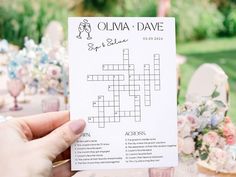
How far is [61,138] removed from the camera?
3.72 ft

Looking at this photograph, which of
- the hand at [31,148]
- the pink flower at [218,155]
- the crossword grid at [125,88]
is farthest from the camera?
the pink flower at [218,155]

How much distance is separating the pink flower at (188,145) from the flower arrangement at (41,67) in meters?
0.97

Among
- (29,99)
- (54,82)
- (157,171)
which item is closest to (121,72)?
(157,171)

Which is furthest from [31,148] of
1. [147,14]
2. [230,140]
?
[147,14]

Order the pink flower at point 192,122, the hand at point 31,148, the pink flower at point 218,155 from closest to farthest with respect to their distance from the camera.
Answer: the hand at point 31,148
the pink flower at point 218,155
the pink flower at point 192,122

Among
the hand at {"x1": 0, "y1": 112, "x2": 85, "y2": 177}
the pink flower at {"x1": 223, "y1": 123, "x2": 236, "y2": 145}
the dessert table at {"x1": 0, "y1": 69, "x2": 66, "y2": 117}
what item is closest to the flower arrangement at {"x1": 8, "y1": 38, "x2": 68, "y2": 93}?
the dessert table at {"x1": 0, "y1": 69, "x2": 66, "y2": 117}

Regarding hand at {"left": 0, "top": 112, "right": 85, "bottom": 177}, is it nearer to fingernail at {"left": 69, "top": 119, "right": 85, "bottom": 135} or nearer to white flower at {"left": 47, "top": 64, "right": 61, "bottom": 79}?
fingernail at {"left": 69, "top": 119, "right": 85, "bottom": 135}


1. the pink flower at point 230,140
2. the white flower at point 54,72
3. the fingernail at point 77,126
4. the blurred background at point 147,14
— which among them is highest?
the blurred background at point 147,14

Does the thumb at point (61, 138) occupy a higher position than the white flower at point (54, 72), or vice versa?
the white flower at point (54, 72)

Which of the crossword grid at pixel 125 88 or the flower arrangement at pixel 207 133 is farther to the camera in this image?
the flower arrangement at pixel 207 133

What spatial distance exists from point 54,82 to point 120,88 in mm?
1483

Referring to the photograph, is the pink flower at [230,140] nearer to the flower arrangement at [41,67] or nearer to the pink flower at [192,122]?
the pink flower at [192,122]

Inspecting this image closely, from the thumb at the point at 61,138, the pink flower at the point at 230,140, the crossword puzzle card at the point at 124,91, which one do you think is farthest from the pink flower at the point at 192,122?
the thumb at the point at 61,138

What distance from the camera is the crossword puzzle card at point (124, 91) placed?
117cm
